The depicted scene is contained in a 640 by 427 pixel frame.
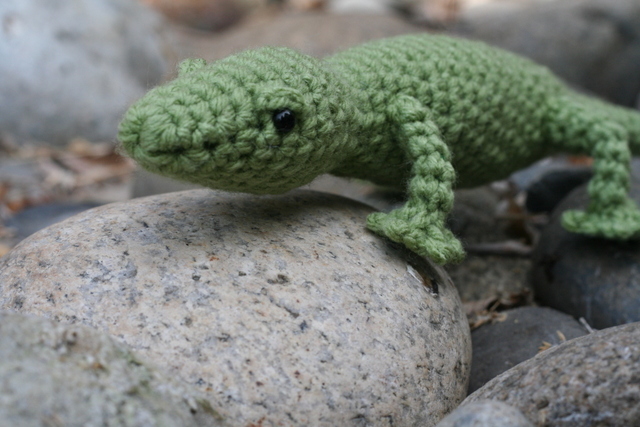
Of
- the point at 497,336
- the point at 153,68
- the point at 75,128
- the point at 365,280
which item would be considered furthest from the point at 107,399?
the point at 153,68

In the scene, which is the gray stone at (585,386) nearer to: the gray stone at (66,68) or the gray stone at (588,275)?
the gray stone at (588,275)

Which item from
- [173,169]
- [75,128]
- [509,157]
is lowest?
[75,128]

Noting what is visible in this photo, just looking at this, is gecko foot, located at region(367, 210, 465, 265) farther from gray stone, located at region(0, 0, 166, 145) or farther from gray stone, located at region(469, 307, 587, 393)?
gray stone, located at region(0, 0, 166, 145)

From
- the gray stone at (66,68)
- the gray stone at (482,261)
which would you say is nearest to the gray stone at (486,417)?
the gray stone at (482,261)

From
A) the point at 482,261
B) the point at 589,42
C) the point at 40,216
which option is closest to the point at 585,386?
the point at 482,261

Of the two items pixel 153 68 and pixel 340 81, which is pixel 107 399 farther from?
pixel 153 68

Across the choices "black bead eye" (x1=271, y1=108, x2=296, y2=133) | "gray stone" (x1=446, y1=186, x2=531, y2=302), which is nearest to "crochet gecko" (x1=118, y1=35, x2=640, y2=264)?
"black bead eye" (x1=271, y1=108, x2=296, y2=133)
